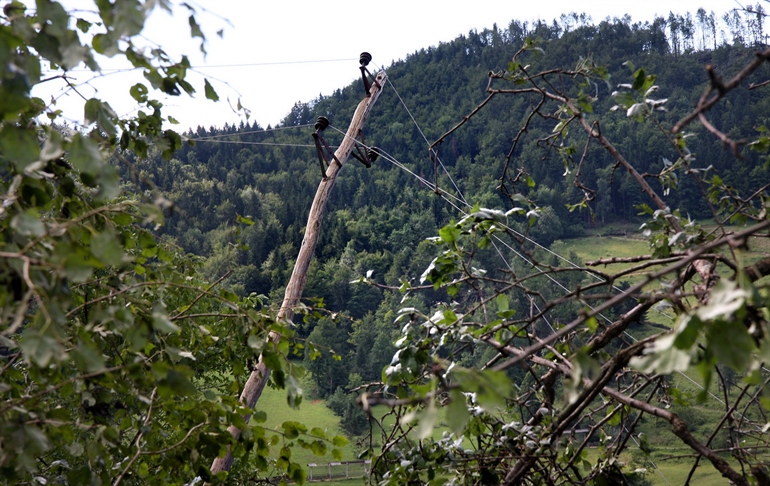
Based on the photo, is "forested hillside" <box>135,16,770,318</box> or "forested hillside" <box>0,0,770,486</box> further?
"forested hillside" <box>135,16,770,318</box>

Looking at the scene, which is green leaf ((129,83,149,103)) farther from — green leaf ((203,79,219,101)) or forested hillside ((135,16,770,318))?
forested hillside ((135,16,770,318))

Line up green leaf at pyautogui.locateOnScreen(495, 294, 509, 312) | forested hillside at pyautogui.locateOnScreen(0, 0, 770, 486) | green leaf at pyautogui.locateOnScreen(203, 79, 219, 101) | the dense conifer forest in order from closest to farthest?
forested hillside at pyautogui.locateOnScreen(0, 0, 770, 486) < green leaf at pyautogui.locateOnScreen(203, 79, 219, 101) < green leaf at pyautogui.locateOnScreen(495, 294, 509, 312) < the dense conifer forest

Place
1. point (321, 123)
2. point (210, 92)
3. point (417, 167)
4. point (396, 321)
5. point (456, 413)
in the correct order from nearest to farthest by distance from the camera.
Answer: point (456, 413) < point (210, 92) < point (396, 321) < point (321, 123) < point (417, 167)

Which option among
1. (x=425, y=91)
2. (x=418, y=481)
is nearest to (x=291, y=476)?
(x=418, y=481)

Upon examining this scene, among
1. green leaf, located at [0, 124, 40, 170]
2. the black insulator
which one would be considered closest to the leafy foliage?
green leaf, located at [0, 124, 40, 170]

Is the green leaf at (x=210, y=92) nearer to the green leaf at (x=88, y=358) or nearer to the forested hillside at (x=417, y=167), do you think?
the green leaf at (x=88, y=358)

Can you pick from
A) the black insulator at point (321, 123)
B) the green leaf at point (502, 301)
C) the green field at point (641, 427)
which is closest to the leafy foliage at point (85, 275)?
the green leaf at point (502, 301)

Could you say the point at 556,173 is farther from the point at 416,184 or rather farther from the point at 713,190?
the point at 713,190

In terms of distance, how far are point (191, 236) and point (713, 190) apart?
47.4 m

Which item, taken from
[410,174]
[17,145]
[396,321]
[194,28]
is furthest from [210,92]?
[410,174]

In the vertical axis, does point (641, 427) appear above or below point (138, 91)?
below

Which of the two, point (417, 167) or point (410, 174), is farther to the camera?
point (417, 167)

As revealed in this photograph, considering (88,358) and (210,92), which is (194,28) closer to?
(210,92)

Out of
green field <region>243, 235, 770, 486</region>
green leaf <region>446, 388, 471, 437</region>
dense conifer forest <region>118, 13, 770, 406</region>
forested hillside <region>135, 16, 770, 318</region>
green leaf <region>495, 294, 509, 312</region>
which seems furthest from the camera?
forested hillside <region>135, 16, 770, 318</region>
